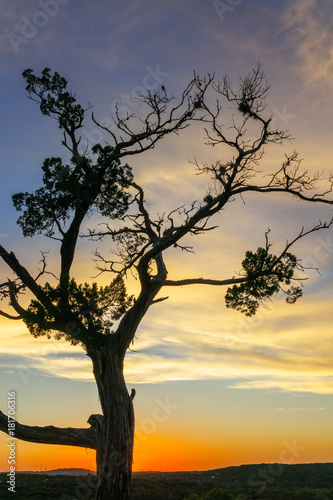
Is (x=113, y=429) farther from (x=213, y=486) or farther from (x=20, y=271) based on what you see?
(x=213, y=486)

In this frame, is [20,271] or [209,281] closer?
[209,281]

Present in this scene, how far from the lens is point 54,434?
16.7 metres

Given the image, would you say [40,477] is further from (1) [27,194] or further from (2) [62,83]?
(2) [62,83]

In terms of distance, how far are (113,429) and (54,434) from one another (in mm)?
2481

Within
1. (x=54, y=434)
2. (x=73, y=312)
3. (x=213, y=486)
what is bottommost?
(x=213, y=486)

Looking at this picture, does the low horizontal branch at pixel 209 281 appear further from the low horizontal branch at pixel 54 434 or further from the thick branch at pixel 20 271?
the low horizontal branch at pixel 54 434

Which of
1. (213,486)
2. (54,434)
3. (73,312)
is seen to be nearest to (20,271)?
(73,312)

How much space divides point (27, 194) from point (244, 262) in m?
8.57

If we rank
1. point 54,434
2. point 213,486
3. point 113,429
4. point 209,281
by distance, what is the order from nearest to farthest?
point 113,429 → point 54,434 → point 209,281 → point 213,486

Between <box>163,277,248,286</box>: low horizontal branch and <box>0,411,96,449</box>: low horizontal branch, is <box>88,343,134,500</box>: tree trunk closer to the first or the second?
<box>0,411,96,449</box>: low horizontal branch

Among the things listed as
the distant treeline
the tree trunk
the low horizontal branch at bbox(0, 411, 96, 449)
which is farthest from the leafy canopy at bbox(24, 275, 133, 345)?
the distant treeline

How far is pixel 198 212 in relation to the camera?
16.1 metres

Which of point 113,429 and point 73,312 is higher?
point 73,312

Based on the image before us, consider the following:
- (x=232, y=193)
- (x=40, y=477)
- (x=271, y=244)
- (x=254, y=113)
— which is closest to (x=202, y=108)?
(x=254, y=113)
